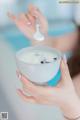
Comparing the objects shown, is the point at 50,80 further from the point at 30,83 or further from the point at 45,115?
the point at 45,115

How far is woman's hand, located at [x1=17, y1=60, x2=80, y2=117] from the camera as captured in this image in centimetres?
53

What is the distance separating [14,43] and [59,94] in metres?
0.14

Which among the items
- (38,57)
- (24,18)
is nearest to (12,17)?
(24,18)

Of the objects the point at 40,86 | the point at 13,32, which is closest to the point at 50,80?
the point at 40,86

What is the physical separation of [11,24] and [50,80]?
0.48 feet

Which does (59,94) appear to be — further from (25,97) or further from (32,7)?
(32,7)

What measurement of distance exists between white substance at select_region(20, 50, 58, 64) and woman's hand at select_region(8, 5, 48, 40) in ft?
0.24

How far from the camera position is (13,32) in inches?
22.8

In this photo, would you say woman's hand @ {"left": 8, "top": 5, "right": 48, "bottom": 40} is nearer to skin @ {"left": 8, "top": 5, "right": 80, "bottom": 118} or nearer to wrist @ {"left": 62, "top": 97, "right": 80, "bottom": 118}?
skin @ {"left": 8, "top": 5, "right": 80, "bottom": 118}

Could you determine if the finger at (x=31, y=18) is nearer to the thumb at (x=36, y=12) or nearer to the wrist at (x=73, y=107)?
the thumb at (x=36, y=12)

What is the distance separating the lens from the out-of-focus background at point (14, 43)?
0.57 m

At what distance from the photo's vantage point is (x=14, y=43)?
23.0 inches

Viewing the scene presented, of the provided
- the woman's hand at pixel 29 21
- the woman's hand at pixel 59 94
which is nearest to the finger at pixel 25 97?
the woman's hand at pixel 59 94

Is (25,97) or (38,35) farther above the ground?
(38,35)
